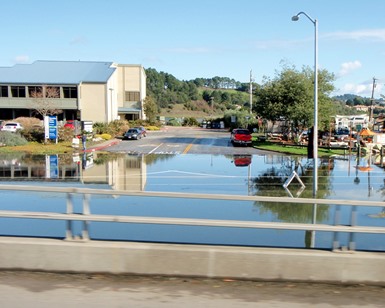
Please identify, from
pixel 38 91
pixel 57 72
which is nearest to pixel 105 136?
pixel 38 91

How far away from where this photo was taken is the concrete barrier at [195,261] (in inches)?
208

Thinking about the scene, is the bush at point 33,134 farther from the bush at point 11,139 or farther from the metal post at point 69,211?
the metal post at point 69,211

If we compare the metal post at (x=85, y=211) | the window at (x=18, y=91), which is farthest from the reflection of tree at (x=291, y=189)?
the window at (x=18, y=91)

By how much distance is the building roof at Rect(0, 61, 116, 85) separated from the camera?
5831cm

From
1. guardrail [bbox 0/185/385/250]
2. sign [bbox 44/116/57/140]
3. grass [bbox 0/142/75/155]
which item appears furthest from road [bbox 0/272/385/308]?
sign [bbox 44/116/57/140]

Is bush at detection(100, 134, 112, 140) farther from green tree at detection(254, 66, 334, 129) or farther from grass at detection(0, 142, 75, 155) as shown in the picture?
green tree at detection(254, 66, 334, 129)

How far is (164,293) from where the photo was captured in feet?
16.2

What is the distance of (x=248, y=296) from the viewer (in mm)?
4914

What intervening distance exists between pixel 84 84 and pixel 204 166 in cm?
3930

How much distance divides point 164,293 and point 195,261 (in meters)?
0.61

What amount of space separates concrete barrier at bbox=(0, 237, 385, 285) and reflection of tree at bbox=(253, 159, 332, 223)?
16.5ft

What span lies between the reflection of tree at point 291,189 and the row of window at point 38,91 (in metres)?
38.9

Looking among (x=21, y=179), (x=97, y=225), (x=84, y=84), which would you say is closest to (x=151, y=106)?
(x=84, y=84)

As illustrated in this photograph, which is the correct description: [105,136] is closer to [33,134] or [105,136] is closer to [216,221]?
[33,134]
